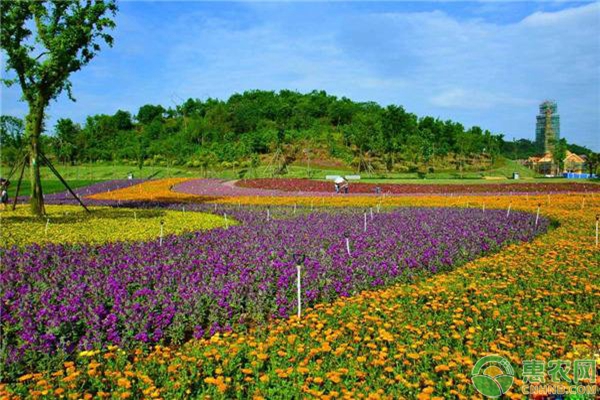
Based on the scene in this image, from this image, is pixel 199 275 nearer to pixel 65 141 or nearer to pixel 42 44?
pixel 42 44

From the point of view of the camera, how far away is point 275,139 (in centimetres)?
6625

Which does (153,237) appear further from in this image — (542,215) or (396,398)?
(542,215)

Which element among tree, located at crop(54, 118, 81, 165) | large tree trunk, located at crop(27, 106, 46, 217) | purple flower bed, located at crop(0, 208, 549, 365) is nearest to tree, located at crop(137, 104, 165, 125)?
tree, located at crop(54, 118, 81, 165)

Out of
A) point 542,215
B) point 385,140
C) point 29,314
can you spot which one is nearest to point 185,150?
point 385,140

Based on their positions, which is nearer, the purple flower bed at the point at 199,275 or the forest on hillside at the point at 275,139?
the purple flower bed at the point at 199,275

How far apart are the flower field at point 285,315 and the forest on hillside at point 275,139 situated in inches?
1752

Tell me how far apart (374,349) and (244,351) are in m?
1.59

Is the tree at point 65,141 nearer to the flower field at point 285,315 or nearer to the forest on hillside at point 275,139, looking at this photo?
the forest on hillside at point 275,139

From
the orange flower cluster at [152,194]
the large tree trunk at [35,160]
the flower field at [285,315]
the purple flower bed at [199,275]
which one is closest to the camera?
the flower field at [285,315]

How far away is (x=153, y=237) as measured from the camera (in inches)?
536

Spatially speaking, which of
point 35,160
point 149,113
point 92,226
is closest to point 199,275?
point 92,226

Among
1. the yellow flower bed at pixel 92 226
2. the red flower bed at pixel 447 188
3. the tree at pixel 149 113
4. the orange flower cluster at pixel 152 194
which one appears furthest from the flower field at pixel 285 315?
the tree at pixel 149 113

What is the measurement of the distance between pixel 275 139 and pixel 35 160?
48.6m

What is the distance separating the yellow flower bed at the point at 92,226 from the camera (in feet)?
44.2
